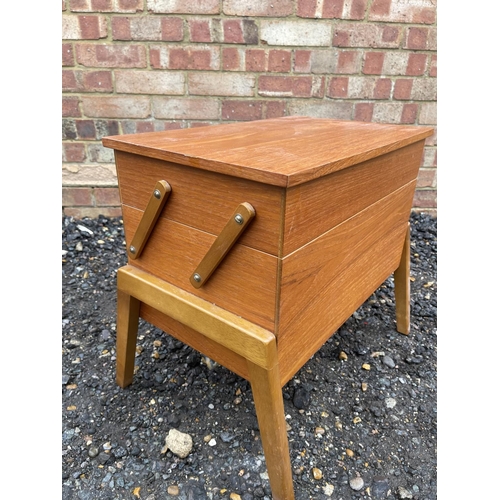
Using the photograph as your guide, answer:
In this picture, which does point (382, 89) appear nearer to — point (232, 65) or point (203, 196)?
point (232, 65)

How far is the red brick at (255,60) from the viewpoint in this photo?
2168 mm

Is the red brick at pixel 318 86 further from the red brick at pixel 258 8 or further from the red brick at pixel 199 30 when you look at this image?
the red brick at pixel 199 30

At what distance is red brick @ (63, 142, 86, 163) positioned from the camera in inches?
92.8

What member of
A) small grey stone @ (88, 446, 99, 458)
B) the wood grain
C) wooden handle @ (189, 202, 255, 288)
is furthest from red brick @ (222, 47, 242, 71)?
small grey stone @ (88, 446, 99, 458)

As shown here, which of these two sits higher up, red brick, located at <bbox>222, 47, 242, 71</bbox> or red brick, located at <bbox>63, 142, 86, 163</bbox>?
red brick, located at <bbox>222, 47, 242, 71</bbox>

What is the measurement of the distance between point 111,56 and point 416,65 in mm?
1710

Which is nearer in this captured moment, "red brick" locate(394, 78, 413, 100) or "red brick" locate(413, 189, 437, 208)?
"red brick" locate(394, 78, 413, 100)

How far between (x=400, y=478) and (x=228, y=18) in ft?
7.13

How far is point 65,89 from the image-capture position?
2.23m

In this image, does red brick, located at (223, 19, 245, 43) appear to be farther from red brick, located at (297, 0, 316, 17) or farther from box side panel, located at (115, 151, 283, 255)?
box side panel, located at (115, 151, 283, 255)

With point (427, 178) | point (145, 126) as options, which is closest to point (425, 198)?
point (427, 178)

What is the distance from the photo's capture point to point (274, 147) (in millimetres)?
944

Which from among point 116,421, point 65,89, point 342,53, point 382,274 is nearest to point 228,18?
point 342,53

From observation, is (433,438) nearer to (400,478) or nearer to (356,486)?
(400,478)
